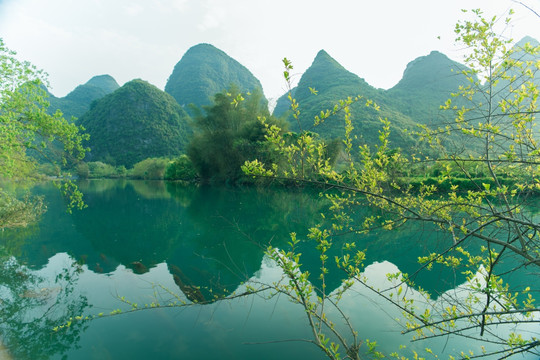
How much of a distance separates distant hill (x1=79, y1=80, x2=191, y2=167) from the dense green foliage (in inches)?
1829

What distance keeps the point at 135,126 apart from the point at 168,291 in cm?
8998

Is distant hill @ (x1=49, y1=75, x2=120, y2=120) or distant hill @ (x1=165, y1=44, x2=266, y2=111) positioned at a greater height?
distant hill @ (x1=165, y1=44, x2=266, y2=111)

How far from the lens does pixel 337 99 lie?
188 feet

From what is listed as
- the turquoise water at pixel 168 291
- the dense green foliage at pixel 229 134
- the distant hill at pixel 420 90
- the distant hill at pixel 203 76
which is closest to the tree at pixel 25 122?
the turquoise water at pixel 168 291

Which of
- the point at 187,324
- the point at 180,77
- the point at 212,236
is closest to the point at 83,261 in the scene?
the point at 212,236

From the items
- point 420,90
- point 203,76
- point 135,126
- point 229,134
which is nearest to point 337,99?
point 420,90

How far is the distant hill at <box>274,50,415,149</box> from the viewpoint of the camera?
130 feet

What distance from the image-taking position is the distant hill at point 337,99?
39697 millimetres

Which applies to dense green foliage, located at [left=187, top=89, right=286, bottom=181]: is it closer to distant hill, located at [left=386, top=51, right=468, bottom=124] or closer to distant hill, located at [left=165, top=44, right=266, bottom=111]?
distant hill, located at [left=386, top=51, right=468, bottom=124]

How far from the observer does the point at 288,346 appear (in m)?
3.66

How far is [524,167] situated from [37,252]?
10.4 m

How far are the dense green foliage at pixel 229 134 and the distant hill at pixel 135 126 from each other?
4647cm

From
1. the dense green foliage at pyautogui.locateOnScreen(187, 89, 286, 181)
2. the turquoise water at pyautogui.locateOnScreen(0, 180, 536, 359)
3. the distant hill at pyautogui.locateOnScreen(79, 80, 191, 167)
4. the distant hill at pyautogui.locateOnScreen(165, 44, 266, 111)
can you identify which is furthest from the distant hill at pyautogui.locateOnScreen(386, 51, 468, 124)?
the distant hill at pyautogui.locateOnScreen(165, 44, 266, 111)

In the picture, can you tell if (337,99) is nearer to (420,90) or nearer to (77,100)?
(420,90)
